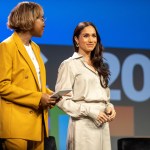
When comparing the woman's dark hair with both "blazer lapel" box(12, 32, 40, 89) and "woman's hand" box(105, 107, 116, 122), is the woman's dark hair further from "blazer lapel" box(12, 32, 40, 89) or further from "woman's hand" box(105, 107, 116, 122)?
"blazer lapel" box(12, 32, 40, 89)

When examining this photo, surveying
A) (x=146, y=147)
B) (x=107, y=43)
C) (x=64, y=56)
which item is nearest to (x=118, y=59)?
(x=107, y=43)

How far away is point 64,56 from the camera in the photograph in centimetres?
379

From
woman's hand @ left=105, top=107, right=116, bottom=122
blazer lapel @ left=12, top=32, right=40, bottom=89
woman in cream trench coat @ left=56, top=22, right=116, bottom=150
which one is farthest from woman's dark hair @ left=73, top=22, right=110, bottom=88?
blazer lapel @ left=12, top=32, right=40, bottom=89

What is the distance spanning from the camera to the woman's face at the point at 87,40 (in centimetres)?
276

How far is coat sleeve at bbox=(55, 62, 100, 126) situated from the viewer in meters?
2.57

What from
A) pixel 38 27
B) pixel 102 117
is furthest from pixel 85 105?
pixel 38 27

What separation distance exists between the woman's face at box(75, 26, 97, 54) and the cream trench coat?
148mm

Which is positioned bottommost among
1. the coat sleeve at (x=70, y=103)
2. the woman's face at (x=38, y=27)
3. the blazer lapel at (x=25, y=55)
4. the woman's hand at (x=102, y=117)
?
the woman's hand at (x=102, y=117)

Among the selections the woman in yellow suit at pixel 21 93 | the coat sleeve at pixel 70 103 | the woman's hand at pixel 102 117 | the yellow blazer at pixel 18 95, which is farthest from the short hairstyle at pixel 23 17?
the woman's hand at pixel 102 117

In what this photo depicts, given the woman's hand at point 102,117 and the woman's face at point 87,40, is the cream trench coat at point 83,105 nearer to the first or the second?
the woman's hand at point 102,117

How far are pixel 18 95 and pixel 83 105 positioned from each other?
18.7 inches

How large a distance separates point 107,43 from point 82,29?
112cm

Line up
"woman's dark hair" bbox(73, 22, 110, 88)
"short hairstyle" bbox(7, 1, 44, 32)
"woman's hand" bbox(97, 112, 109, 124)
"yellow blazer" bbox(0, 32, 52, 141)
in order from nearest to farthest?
"yellow blazer" bbox(0, 32, 52, 141) < "short hairstyle" bbox(7, 1, 44, 32) < "woman's hand" bbox(97, 112, 109, 124) < "woman's dark hair" bbox(73, 22, 110, 88)

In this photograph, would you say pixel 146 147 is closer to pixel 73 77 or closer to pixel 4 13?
pixel 73 77
